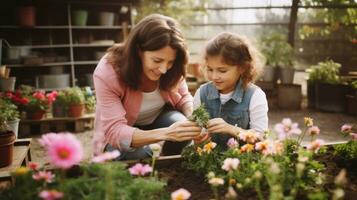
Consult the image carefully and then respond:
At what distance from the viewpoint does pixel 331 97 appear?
6.71 meters

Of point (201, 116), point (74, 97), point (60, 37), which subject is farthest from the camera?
point (60, 37)

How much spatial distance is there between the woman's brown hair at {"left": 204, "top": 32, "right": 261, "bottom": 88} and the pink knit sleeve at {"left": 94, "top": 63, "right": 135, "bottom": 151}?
0.69 meters

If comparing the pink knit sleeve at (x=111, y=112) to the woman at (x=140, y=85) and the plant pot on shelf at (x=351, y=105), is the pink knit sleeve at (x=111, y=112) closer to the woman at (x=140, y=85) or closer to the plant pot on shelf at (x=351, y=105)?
the woman at (x=140, y=85)

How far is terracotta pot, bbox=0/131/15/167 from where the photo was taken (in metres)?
2.69

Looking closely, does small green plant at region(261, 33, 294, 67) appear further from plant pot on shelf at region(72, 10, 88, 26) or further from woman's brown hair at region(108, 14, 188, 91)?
woman's brown hair at region(108, 14, 188, 91)

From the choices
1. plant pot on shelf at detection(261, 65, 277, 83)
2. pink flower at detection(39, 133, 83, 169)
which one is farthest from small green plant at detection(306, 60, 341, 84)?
pink flower at detection(39, 133, 83, 169)

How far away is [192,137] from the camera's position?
2.17 metres

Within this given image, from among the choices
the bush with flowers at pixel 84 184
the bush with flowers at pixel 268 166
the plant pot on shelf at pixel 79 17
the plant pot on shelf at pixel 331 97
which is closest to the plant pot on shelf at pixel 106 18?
the plant pot on shelf at pixel 79 17

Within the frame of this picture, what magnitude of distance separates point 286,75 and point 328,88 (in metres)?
1.01

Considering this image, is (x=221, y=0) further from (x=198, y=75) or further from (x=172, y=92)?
(x=172, y=92)

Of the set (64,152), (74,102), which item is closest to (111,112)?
(64,152)

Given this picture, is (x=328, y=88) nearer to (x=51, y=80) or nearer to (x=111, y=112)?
(x=51, y=80)

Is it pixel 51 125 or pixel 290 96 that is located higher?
pixel 290 96

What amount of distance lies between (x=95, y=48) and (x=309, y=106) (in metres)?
4.57
